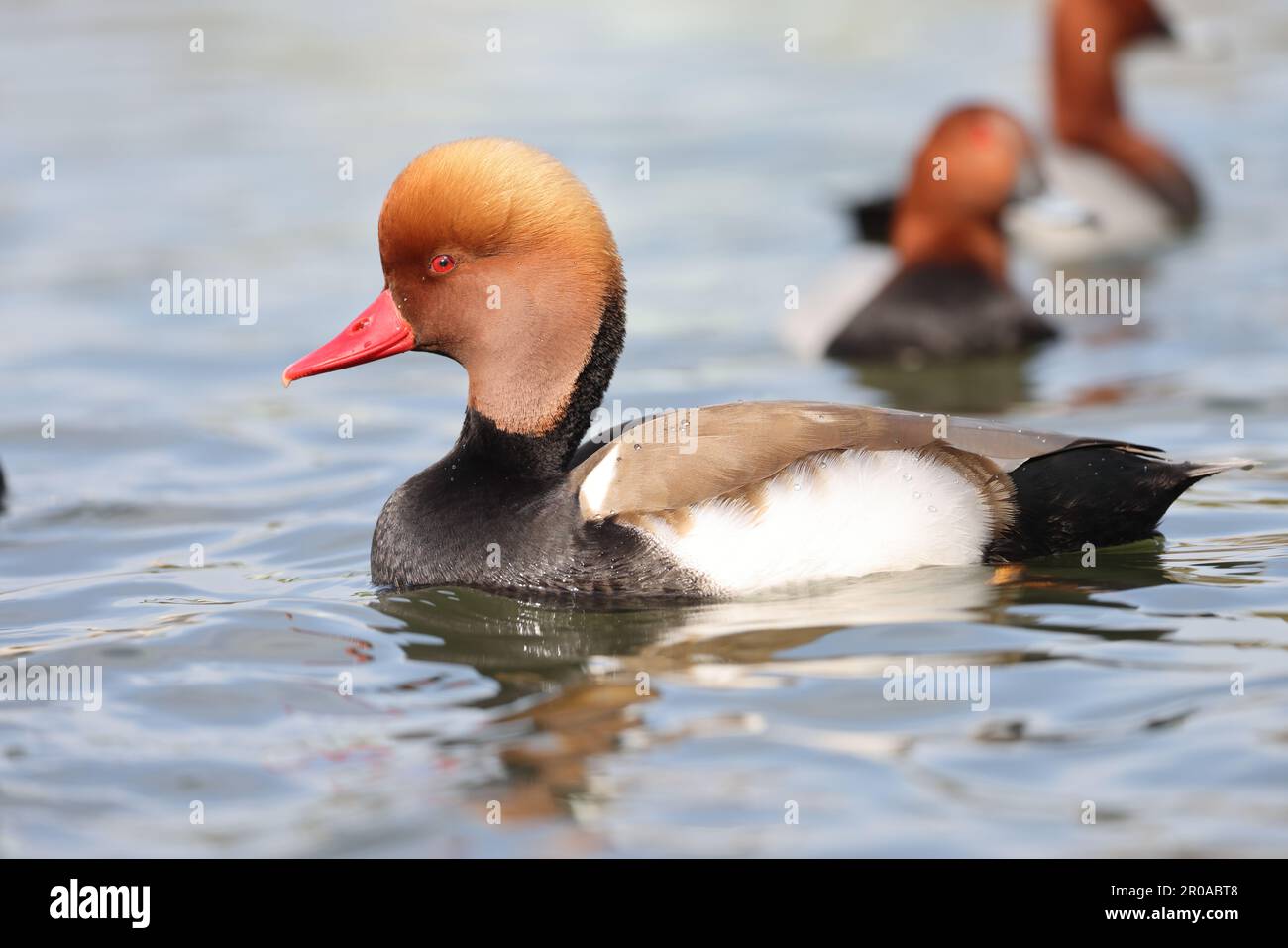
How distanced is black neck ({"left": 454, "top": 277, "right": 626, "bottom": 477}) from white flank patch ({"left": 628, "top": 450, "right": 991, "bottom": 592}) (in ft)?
1.56

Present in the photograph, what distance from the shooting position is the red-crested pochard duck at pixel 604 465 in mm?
5508

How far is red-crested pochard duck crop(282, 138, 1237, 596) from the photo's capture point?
551 centimetres

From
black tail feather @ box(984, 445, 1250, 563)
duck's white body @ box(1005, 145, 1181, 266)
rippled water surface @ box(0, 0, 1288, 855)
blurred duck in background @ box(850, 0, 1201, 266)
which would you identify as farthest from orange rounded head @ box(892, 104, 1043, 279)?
black tail feather @ box(984, 445, 1250, 563)

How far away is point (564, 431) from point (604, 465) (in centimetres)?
25

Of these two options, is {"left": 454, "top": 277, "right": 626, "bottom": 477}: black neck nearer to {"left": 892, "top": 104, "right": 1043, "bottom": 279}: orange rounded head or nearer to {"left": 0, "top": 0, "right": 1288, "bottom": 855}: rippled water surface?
{"left": 0, "top": 0, "right": 1288, "bottom": 855}: rippled water surface

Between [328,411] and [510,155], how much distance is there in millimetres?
3939

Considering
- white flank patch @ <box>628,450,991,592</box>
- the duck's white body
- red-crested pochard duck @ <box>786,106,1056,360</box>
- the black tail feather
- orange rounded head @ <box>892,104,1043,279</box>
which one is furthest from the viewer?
the duck's white body

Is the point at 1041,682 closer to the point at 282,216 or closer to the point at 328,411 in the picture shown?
the point at 328,411

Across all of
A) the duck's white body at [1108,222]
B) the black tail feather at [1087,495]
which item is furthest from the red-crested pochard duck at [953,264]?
the black tail feather at [1087,495]

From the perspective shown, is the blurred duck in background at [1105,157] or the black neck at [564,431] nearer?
the black neck at [564,431]

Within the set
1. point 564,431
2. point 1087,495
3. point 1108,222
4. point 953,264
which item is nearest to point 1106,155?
point 1108,222

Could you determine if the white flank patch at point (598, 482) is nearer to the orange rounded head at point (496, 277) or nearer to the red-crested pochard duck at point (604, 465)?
the red-crested pochard duck at point (604, 465)

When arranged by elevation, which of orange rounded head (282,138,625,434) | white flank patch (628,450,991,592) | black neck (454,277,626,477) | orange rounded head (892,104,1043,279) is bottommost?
white flank patch (628,450,991,592)

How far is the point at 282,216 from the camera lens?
12859 mm
